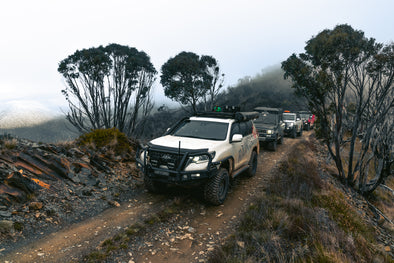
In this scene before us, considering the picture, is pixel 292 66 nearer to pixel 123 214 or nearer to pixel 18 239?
pixel 123 214

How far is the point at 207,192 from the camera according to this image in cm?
538

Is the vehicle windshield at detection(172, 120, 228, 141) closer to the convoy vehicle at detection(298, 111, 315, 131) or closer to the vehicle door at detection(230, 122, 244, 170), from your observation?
the vehicle door at detection(230, 122, 244, 170)

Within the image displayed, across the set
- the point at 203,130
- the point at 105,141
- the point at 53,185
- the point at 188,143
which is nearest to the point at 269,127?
the point at 203,130

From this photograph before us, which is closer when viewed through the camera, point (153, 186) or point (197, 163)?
point (197, 163)

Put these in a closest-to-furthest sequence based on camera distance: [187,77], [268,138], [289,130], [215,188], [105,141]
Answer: [215,188], [105,141], [268,138], [289,130], [187,77]

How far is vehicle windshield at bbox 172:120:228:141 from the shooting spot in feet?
20.4

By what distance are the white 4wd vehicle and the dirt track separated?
0.40 m

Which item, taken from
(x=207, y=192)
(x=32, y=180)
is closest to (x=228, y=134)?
(x=207, y=192)

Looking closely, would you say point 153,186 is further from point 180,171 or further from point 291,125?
point 291,125

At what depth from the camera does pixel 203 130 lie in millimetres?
6473

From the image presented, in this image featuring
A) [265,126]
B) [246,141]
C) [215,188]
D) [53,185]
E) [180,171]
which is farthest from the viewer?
[265,126]

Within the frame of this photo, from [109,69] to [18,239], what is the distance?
16.0 metres

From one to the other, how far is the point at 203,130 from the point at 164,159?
1.66 m

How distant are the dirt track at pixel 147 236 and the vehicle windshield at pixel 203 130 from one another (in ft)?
5.39
